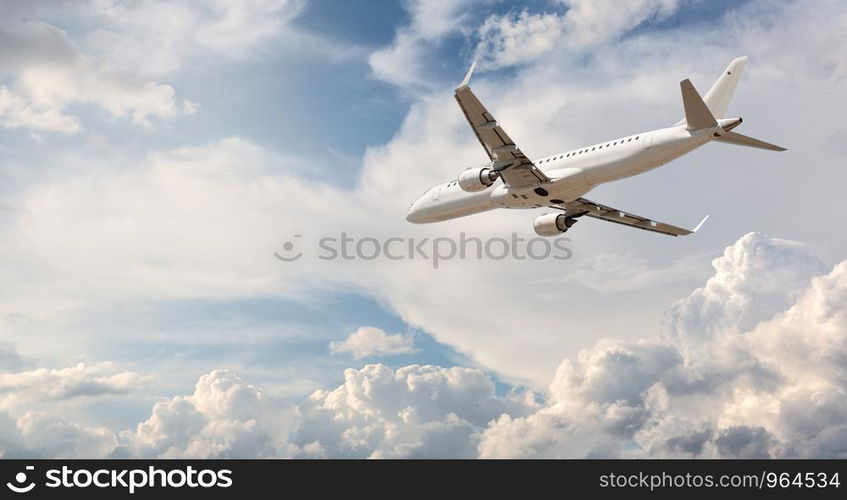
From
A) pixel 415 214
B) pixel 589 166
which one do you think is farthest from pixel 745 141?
pixel 415 214

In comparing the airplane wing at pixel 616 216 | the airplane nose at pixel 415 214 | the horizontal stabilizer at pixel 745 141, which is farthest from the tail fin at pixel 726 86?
the airplane nose at pixel 415 214

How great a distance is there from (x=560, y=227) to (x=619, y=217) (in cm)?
520

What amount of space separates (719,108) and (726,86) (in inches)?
67.2

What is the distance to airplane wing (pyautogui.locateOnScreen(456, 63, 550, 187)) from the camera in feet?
159

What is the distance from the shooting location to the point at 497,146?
5281 cm

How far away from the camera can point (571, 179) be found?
5553cm

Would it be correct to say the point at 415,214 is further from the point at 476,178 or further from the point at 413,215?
the point at 476,178

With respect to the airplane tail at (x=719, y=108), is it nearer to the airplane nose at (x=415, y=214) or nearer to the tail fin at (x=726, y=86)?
Answer: the tail fin at (x=726, y=86)

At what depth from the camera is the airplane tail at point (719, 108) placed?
49494 millimetres

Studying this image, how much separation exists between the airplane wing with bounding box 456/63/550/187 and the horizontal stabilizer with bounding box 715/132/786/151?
1119 cm

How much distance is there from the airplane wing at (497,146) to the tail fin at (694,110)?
9.73 meters

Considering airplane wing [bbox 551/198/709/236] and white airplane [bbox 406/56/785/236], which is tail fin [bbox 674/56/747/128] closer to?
white airplane [bbox 406/56/785/236]

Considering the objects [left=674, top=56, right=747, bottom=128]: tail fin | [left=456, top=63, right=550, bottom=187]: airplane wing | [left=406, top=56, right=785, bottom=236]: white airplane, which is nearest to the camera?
[left=456, top=63, right=550, bottom=187]: airplane wing

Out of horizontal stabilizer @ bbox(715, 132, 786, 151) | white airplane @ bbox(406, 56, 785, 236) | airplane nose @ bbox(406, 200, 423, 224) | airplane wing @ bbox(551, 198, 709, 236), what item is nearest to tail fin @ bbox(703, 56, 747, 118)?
white airplane @ bbox(406, 56, 785, 236)
